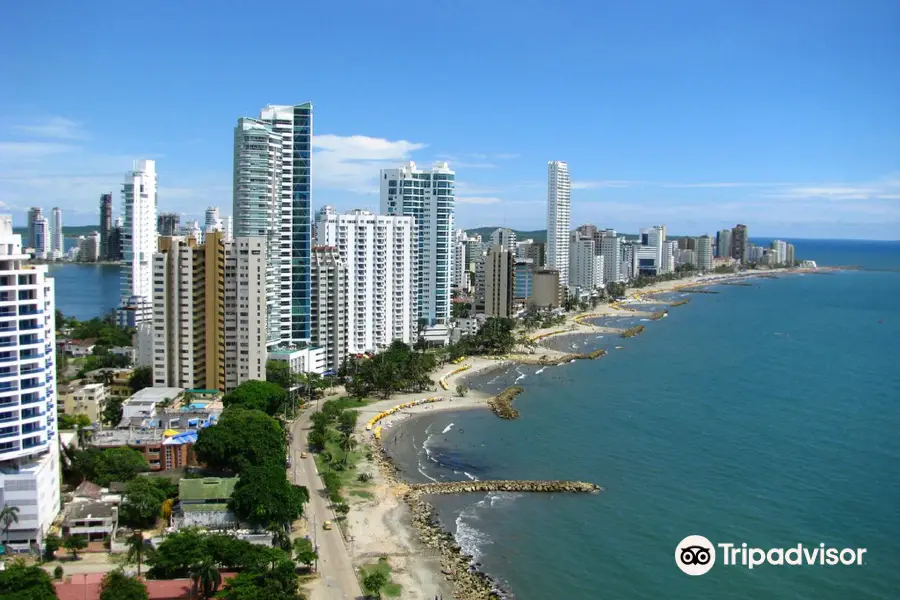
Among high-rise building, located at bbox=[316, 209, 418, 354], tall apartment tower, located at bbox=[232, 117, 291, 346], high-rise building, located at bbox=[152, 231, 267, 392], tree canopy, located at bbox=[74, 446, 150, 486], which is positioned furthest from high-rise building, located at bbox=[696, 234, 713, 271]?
tree canopy, located at bbox=[74, 446, 150, 486]

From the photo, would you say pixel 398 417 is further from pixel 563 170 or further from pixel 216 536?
pixel 563 170

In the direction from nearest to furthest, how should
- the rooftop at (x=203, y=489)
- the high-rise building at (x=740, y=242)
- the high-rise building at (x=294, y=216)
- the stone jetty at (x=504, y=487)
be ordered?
the rooftop at (x=203, y=489) < the stone jetty at (x=504, y=487) < the high-rise building at (x=294, y=216) < the high-rise building at (x=740, y=242)

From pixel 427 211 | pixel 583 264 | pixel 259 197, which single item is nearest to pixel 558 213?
pixel 583 264

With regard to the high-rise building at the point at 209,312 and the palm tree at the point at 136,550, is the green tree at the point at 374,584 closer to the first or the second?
the palm tree at the point at 136,550

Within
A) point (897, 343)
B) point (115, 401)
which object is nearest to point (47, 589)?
point (115, 401)

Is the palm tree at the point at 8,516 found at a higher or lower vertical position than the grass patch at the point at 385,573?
higher

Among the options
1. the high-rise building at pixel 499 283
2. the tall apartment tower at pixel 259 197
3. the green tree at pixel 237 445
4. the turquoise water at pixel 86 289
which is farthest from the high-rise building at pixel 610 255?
the green tree at pixel 237 445
